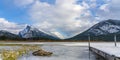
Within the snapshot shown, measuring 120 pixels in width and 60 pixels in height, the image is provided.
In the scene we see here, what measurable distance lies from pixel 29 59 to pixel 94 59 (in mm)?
6499

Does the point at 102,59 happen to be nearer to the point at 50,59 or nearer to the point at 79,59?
the point at 79,59

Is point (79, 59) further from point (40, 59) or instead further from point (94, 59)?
point (40, 59)

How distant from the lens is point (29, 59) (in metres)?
33.6

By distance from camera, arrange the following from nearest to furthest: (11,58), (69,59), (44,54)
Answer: (11,58) < (69,59) < (44,54)

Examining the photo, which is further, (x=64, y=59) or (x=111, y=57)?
(x=64, y=59)

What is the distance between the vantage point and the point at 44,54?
129 feet

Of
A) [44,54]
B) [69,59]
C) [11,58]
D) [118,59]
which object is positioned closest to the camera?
[118,59]

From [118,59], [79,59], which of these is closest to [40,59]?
[79,59]

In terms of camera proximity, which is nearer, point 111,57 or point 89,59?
point 111,57

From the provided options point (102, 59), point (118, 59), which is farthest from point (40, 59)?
point (118, 59)

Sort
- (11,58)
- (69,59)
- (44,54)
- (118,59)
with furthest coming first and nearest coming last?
1. (44,54)
2. (69,59)
3. (11,58)
4. (118,59)

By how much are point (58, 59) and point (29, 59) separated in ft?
9.58

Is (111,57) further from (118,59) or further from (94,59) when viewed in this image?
(94,59)

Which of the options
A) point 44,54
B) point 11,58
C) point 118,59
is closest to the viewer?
point 118,59
